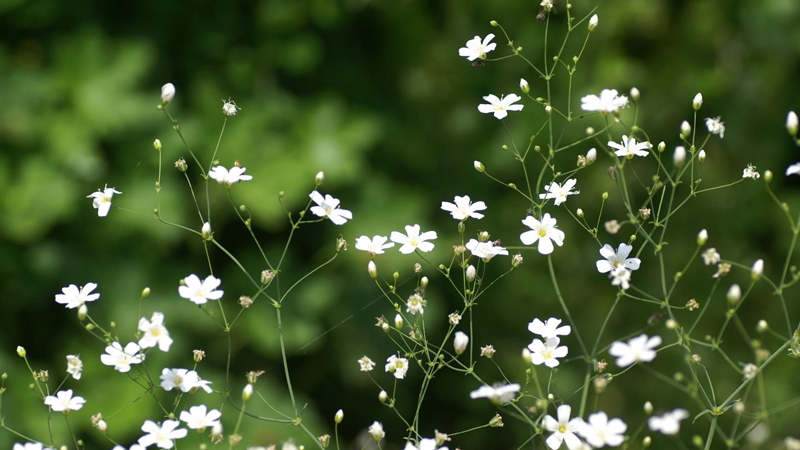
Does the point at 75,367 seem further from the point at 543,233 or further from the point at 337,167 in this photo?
the point at 337,167

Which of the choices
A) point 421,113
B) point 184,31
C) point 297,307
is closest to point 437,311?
point 297,307

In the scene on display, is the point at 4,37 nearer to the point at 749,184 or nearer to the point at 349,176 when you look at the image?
the point at 349,176

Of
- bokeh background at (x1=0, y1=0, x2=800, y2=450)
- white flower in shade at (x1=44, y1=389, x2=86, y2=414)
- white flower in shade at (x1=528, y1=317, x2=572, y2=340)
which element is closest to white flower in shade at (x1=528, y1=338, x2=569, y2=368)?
white flower in shade at (x1=528, y1=317, x2=572, y2=340)

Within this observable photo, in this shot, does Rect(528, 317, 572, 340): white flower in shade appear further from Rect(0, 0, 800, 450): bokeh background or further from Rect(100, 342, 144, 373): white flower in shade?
Rect(0, 0, 800, 450): bokeh background

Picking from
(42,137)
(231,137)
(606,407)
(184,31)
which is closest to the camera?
(42,137)

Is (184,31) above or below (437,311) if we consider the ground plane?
above

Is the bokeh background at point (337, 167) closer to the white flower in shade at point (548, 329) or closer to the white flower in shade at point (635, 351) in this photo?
the white flower in shade at point (548, 329)

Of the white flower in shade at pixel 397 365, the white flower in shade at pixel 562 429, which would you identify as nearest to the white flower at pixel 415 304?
the white flower in shade at pixel 397 365

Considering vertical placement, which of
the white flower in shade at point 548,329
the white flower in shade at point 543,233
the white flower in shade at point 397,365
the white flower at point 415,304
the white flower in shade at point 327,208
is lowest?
the white flower in shade at point 397,365
